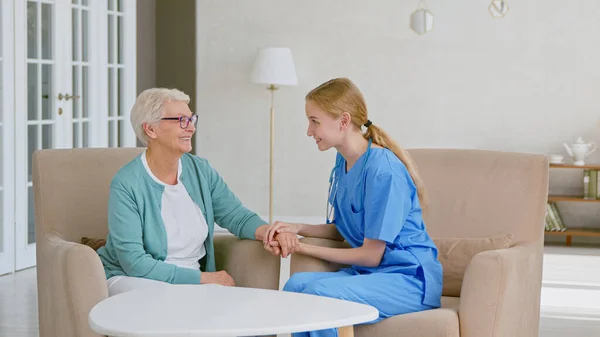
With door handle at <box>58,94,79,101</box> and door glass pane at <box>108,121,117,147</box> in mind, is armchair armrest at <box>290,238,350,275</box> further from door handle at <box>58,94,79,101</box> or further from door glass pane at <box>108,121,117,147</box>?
door glass pane at <box>108,121,117,147</box>

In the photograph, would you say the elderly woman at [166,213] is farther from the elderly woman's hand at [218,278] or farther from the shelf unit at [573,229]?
the shelf unit at [573,229]

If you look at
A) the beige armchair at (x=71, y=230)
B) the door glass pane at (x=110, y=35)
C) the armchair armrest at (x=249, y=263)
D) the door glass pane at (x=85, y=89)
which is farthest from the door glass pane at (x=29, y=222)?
the armchair armrest at (x=249, y=263)

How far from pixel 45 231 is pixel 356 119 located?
1121mm

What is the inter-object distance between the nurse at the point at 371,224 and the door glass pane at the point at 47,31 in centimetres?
350

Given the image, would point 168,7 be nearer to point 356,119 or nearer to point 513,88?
point 513,88

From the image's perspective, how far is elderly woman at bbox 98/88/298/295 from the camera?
2902mm

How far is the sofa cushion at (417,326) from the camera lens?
2691mm

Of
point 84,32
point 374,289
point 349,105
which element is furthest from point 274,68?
point 374,289

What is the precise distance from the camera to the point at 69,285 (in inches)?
107

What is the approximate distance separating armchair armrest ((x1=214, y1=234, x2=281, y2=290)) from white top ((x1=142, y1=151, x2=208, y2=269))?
0.42 feet

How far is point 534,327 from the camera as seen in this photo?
3160 mm

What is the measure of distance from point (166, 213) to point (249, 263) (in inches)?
13.1

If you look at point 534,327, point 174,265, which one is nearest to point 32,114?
point 174,265

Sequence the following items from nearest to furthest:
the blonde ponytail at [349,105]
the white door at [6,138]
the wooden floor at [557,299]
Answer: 1. the blonde ponytail at [349,105]
2. the wooden floor at [557,299]
3. the white door at [6,138]
